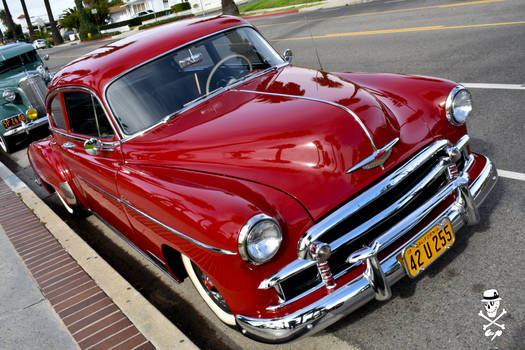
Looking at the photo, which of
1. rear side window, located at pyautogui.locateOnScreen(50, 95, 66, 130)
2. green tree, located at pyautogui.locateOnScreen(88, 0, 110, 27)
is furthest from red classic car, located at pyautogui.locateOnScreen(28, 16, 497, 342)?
green tree, located at pyautogui.locateOnScreen(88, 0, 110, 27)

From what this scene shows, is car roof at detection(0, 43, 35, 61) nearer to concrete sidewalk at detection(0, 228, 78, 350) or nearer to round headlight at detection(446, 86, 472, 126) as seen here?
concrete sidewalk at detection(0, 228, 78, 350)

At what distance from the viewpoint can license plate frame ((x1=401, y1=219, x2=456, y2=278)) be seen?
266 centimetres

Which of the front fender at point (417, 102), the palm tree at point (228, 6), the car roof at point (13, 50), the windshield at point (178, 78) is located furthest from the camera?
the palm tree at point (228, 6)

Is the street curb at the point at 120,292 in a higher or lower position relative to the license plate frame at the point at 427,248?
lower

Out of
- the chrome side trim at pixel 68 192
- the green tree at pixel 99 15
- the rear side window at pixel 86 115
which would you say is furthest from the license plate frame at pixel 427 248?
the green tree at pixel 99 15

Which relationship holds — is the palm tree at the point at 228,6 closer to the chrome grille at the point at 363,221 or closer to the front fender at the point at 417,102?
the front fender at the point at 417,102

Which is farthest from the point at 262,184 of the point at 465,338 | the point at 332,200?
the point at 465,338

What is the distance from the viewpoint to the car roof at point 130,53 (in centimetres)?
371

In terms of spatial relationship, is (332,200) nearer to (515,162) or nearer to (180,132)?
(180,132)

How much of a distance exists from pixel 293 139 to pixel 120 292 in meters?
1.84

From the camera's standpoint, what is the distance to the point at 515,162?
4.11 meters

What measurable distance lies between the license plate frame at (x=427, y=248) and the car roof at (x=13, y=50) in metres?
9.84

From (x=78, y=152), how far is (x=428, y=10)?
10.8 metres
